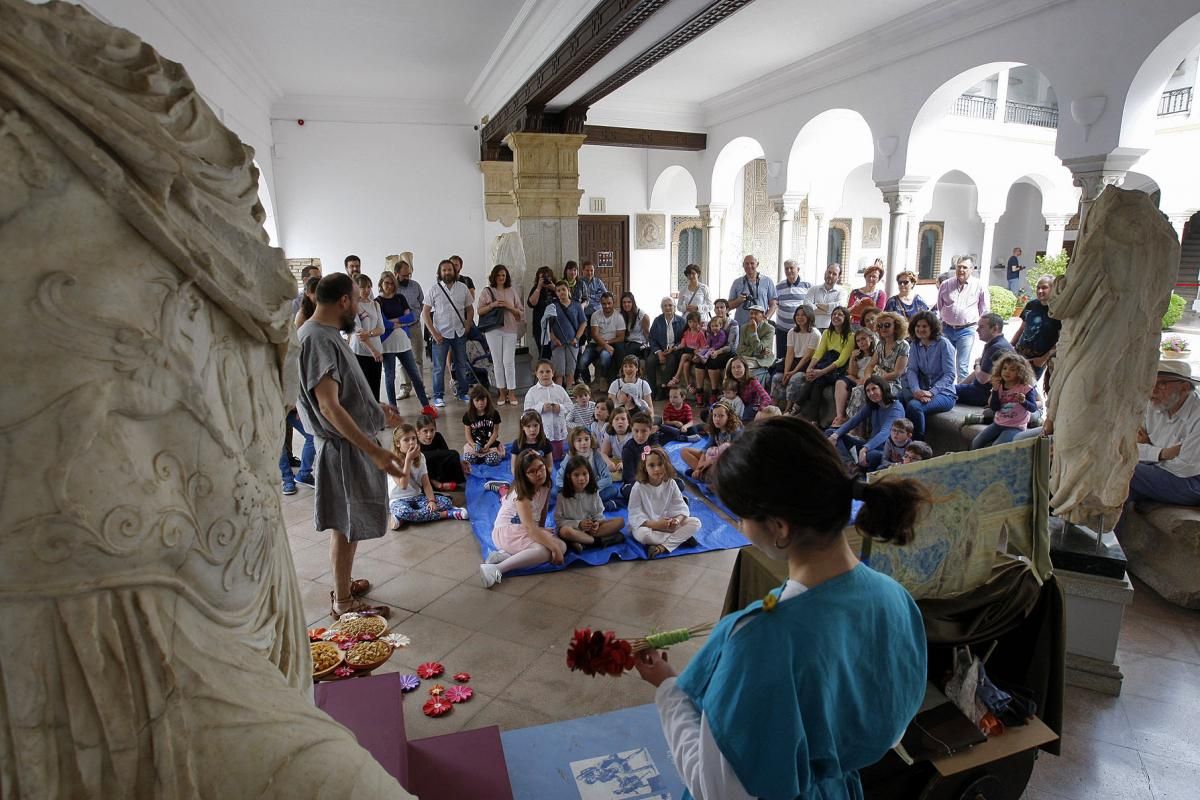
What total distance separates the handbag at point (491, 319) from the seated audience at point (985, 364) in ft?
16.7

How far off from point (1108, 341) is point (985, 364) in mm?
3364

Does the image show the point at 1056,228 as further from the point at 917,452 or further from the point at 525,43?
the point at 917,452

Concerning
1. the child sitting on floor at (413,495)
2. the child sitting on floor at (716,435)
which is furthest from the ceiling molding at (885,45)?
the child sitting on floor at (413,495)

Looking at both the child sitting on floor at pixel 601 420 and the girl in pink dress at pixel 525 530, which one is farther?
the child sitting on floor at pixel 601 420

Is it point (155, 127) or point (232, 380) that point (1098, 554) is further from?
point (155, 127)

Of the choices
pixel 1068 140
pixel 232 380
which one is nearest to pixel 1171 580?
pixel 1068 140

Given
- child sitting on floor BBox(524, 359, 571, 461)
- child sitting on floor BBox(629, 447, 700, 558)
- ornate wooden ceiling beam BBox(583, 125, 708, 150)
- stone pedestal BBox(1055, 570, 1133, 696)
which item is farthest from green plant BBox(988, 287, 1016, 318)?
stone pedestal BBox(1055, 570, 1133, 696)

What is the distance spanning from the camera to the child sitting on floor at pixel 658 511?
4.66m

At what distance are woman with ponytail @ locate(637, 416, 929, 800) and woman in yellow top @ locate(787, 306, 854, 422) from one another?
19.7ft

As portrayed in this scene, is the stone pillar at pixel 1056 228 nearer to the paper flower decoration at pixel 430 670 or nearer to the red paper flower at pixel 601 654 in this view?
the paper flower decoration at pixel 430 670

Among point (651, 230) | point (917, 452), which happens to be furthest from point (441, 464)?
point (651, 230)

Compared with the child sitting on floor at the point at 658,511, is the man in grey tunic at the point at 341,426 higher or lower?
higher

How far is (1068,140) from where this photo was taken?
5879 mm

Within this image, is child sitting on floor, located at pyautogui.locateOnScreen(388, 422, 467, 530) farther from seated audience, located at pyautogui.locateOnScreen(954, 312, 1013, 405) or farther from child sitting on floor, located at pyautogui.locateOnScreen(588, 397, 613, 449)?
seated audience, located at pyautogui.locateOnScreen(954, 312, 1013, 405)
